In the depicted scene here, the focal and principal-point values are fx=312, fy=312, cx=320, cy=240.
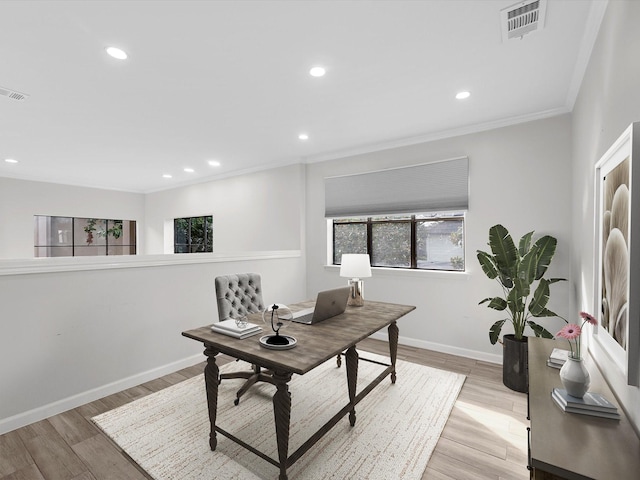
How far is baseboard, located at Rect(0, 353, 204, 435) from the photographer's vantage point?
2.21 m

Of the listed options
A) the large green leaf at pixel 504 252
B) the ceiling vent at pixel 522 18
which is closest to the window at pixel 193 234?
the large green leaf at pixel 504 252

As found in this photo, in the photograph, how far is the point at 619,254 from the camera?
1283mm

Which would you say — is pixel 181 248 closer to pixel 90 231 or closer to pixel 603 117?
pixel 90 231

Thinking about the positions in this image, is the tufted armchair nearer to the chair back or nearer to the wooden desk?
the chair back

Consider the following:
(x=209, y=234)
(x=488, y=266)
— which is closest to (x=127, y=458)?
(x=488, y=266)

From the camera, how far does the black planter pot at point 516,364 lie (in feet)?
9.00

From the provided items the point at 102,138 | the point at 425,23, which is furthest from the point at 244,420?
the point at 102,138

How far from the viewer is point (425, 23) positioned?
185 cm

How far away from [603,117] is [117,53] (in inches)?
120

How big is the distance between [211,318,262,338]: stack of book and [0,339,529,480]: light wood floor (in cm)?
89

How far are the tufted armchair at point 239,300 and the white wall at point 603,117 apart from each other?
2316mm

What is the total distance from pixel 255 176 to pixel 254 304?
3026 mm

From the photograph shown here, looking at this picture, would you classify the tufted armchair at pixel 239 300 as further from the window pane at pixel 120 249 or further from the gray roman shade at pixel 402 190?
the window pane at pixel 120 249

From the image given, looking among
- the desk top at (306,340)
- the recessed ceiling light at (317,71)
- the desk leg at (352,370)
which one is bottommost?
the desk leg at (352,370)
